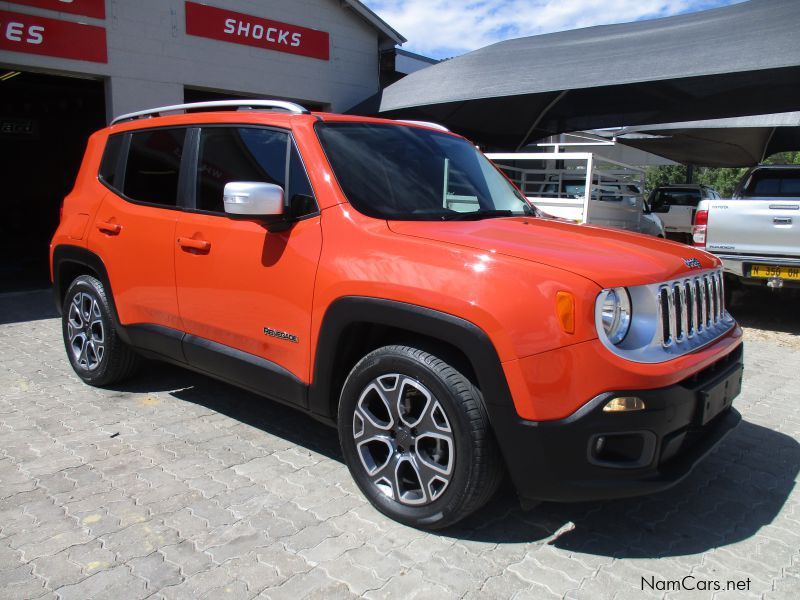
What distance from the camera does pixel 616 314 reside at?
8.11 ft

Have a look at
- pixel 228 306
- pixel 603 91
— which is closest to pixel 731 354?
pixel 228 306

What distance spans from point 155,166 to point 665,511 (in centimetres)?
356

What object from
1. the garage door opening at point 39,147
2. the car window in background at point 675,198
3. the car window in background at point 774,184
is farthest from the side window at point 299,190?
the car window in background at point 675,198

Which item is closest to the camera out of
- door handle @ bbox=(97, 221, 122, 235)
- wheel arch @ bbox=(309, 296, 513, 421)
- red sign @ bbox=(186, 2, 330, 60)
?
wheel arch @ bbox=(309, 296, 513, 421)

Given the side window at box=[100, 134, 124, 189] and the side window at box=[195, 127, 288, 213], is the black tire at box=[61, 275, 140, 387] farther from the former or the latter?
the side window at box=[195, 127, 288, 213]

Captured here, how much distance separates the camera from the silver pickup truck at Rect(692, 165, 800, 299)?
709cm

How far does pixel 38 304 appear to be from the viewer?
26.6 feet

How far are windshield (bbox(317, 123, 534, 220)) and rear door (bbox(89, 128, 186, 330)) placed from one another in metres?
1.21

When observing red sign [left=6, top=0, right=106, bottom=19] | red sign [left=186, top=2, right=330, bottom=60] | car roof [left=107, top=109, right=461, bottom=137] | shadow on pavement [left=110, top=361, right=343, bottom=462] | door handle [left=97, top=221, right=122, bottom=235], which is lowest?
shadow on pavement [left=110, top=361, right=343, bottom=462]

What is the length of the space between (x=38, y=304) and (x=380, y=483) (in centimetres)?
693

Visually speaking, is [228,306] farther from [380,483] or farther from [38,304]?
[38,304]

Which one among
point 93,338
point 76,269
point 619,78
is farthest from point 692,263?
point 619,78

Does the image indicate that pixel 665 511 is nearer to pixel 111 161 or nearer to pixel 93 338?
pixel 93 338

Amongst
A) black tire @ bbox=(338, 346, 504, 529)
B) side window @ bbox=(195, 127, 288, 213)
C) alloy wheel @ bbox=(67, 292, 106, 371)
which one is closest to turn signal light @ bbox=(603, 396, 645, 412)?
black tire @ bbox=(338, 346, 504, 529)
